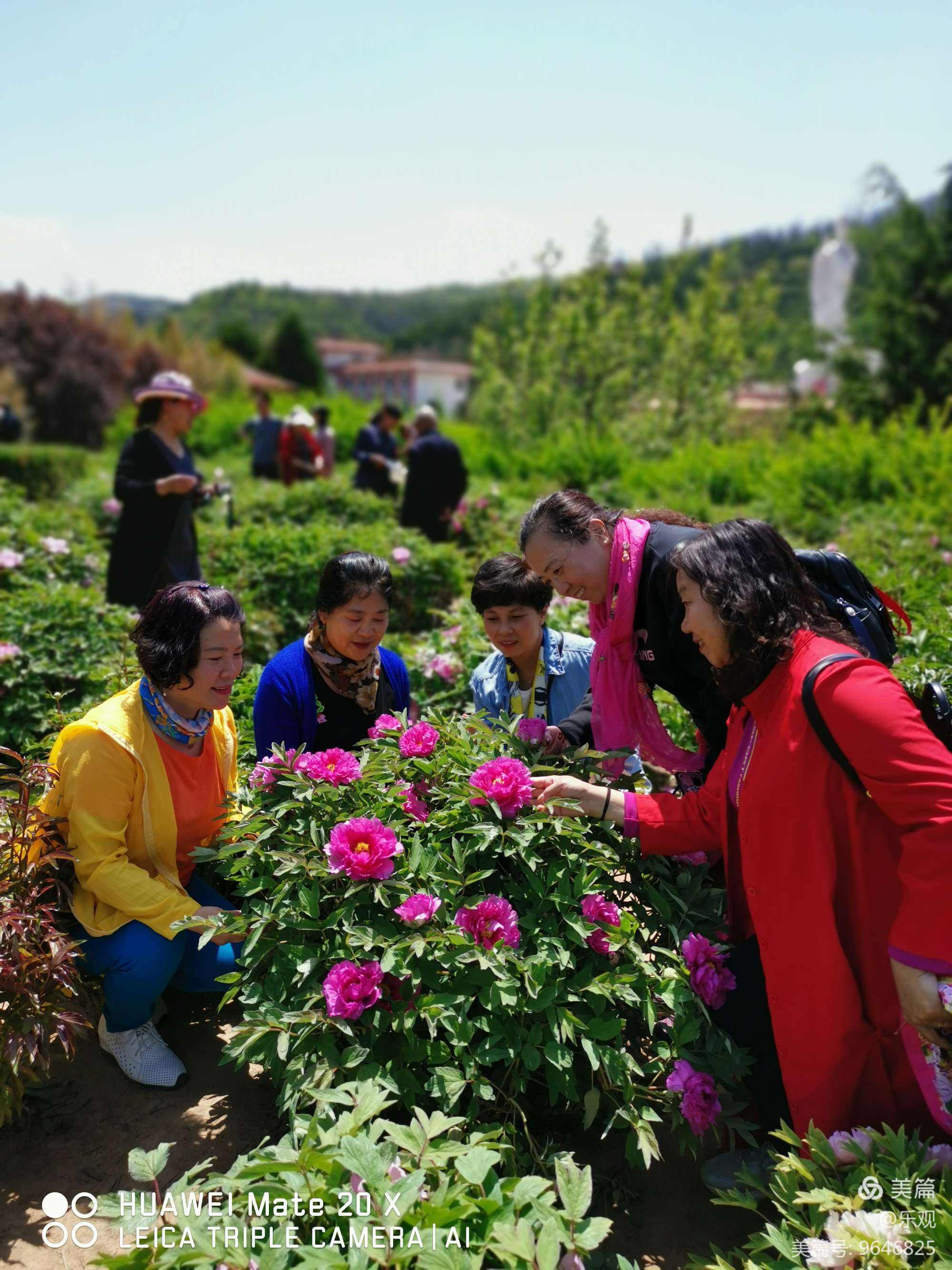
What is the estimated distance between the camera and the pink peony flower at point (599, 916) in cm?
203

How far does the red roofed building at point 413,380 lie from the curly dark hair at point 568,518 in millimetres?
64644

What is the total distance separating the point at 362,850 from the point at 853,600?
1297 mm

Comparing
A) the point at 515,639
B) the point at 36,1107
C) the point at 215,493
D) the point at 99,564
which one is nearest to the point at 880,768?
the point at 515,639

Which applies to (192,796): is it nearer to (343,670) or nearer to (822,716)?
(343,670)

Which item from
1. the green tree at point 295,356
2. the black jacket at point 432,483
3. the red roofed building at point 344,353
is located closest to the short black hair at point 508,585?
the black jacket at point 432,483

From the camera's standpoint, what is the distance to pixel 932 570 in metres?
5.36

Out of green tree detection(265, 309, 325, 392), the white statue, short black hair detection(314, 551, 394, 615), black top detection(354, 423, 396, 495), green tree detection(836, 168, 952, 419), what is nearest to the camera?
short black hair detection(314, 551, 394, 615)

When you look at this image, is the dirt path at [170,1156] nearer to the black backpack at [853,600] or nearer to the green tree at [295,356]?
the black backpack at [853,600]

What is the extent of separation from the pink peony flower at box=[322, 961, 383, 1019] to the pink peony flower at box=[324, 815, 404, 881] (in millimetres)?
182

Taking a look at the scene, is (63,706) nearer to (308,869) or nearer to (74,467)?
(308,869)

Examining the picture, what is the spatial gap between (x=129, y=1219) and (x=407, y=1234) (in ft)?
1.43

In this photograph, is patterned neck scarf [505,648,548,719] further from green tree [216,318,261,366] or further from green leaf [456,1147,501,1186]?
green tree [216,318,261,366]

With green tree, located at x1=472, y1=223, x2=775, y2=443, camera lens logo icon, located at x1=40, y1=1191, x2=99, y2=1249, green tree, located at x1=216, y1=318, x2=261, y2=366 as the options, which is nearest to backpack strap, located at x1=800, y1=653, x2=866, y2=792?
camera lens logo icon, located at x1=40, y1=1191, x2=99, y2=1249

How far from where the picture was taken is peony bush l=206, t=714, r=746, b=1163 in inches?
73.9
